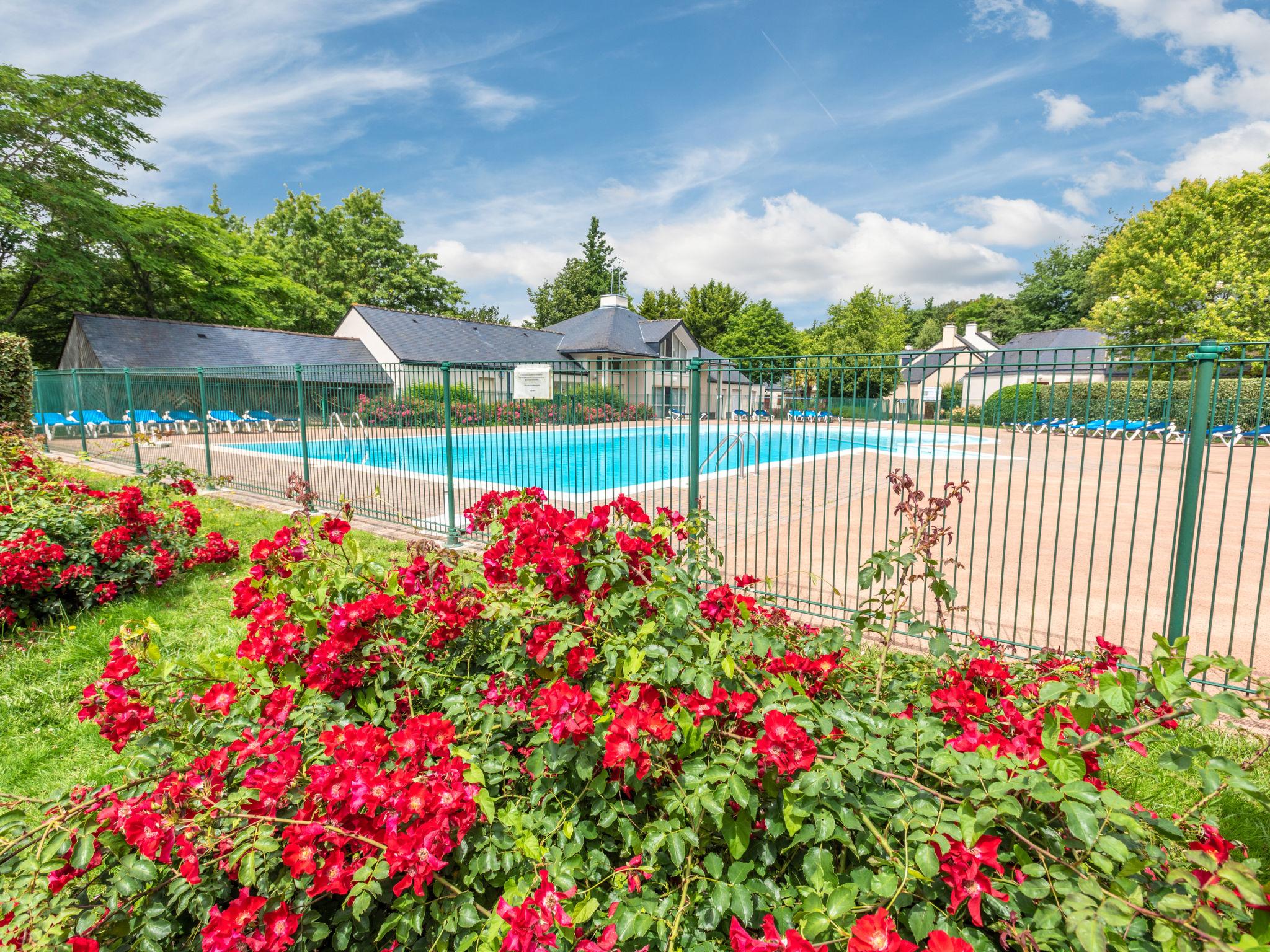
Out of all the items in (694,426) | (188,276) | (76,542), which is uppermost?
(188,276)

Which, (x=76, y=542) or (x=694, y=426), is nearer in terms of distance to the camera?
(x=76, y=542)

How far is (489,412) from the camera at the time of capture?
7.46 metres

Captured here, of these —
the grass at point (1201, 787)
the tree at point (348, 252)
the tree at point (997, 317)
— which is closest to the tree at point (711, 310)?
the tree at point (997, 317)

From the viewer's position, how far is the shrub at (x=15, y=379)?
13.9 metres

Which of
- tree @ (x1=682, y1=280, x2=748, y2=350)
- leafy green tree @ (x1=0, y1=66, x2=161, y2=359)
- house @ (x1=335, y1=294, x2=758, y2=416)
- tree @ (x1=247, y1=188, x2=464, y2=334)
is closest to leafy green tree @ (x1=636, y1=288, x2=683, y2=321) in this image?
tree @ (x1=682, y1=280, x2=748, y2=350)

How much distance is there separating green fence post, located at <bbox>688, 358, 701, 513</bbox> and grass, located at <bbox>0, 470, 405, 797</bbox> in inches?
92.9

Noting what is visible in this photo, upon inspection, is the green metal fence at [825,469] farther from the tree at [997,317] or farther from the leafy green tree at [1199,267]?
the tree at [997,317]

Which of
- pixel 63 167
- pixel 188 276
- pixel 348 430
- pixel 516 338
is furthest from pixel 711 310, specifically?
pixel 348 430

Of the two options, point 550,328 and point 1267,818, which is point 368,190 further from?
point 1267,818

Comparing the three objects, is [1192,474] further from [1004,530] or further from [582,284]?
[582,284]

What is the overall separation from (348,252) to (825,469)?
156 feet

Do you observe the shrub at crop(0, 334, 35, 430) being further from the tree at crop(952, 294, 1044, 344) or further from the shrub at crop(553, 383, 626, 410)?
the tree at crop(952, 294, 1044, 344)

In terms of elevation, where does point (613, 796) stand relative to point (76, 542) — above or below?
above

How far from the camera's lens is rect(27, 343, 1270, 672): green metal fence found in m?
3.98
